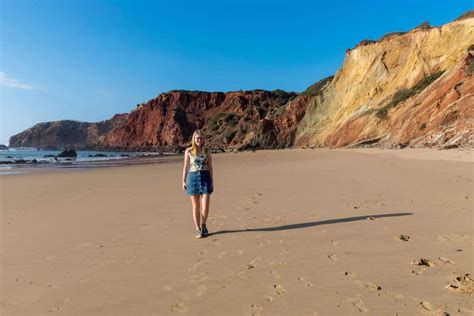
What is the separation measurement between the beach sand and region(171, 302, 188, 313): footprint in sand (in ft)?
0.06

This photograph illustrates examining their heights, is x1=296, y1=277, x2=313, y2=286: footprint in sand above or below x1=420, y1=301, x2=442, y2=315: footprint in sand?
below

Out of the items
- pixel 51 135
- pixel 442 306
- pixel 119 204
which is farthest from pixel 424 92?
pixel 51 135

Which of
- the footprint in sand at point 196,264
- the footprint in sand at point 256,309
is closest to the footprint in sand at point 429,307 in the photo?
the footprint in sand at point 256,309

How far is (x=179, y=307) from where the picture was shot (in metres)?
3.20

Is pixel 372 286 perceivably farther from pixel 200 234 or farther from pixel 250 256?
pixel 200 234

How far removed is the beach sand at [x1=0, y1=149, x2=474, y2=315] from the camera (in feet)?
10.6

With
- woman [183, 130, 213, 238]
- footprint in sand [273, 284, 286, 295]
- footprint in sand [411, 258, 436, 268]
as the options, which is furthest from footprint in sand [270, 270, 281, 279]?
woman [183, 130, 213, 238]

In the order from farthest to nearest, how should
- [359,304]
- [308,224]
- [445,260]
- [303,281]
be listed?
[308,224] < [445,260] < [303,281] < [359,304]

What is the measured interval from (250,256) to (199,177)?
2.06 m

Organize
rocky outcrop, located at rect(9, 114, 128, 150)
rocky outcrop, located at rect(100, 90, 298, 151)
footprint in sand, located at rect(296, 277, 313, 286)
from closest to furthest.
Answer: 1. footprint in sand, located at rect(296, 277, 313, 286)
2. rocky outcrop, located at rect(100, 90, 298, 151)
3. rocky outcrop, located at rect(9, 114, 128, 150)

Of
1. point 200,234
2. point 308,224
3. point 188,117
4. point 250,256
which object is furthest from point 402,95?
point 188,117

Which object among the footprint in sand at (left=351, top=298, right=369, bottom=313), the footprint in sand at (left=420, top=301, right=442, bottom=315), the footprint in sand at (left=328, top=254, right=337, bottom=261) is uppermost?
the footprint in sand at (left=328, top=254, right=337, bottom=261)

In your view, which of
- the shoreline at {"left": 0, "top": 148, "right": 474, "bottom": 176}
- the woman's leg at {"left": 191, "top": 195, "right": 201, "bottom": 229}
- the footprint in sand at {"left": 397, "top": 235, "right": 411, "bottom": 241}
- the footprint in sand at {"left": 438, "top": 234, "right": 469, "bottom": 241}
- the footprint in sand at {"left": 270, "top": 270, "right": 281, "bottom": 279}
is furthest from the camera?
the shoreline at {"left": 0, "top": 148, "right": 474, "bottom": 176}

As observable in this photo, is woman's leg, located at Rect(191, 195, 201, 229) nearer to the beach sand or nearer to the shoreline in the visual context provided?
the beach sand
